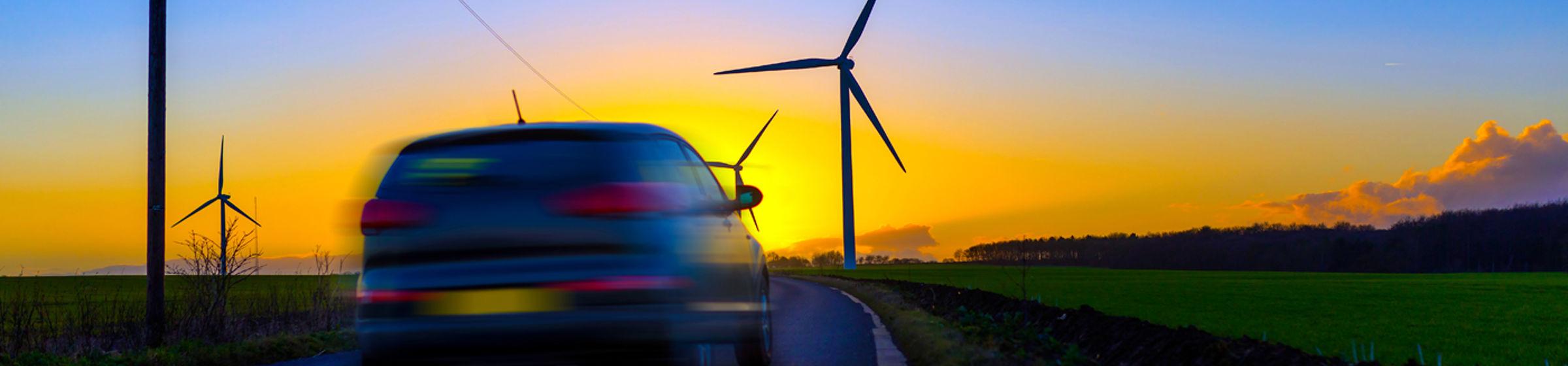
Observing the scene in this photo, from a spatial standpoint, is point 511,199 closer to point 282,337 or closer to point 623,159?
point 623,159

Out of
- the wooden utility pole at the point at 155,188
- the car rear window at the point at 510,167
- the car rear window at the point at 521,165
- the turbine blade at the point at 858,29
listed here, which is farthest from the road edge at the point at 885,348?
the turbine blade at the point at 858,29

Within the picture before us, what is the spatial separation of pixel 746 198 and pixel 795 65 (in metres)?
45.3

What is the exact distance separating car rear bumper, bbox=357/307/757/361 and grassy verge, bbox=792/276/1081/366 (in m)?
3.72

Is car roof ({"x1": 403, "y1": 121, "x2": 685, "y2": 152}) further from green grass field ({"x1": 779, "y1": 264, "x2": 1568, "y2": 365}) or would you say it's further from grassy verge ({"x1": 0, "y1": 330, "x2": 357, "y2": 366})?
green grass field ({"x1": 779, "y1": 264, "x2": 1568, "y2": 365})

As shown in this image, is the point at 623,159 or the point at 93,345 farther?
the point at 93,345

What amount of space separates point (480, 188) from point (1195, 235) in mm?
136143

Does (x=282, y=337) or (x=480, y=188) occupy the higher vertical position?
(x=480, y=188)

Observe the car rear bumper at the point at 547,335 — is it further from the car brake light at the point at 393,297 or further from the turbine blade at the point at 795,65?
the turbine blade at the point at 795,65

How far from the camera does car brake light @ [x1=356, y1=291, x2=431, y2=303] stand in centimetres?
582

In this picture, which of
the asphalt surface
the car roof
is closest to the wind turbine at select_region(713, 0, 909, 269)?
the asphalt surface

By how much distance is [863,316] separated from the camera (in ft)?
57.0

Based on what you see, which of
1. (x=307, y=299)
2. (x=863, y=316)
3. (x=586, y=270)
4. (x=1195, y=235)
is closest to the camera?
(x=586, y=270)

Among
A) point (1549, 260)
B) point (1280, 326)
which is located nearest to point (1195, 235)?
point (1549, 260)

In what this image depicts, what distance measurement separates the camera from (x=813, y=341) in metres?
12.3
